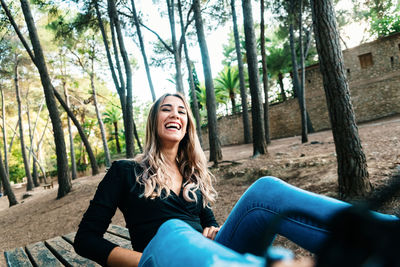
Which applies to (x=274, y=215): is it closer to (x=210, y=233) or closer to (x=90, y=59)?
(x=210, y=233)

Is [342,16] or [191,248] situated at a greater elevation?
[342,16]

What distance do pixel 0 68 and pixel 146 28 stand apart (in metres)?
10.9

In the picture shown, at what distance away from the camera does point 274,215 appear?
4.29 feet

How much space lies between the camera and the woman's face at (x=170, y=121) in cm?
181

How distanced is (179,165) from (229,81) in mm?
23631

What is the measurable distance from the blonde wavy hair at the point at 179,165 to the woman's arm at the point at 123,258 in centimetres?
33

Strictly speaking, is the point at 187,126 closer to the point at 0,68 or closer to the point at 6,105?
the point at 0,68

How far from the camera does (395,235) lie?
45cm

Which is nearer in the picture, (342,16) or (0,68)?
(0,68)

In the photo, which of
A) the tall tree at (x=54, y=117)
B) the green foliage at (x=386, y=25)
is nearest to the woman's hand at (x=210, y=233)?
the tall tree at (x=54, y=117)

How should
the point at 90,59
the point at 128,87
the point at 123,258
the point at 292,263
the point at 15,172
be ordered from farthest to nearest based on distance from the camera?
the point at 15,172 < the point at 90,59 < the point at 128,87 < the point at 123,258 < the point at 292,263

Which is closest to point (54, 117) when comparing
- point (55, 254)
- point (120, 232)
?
point (120, 232)

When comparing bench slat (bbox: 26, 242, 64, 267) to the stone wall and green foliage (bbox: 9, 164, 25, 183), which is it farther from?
green foliage (bbox: 9, 164, 25, 183)

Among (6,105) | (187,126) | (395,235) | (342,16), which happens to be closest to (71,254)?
(187,126)
